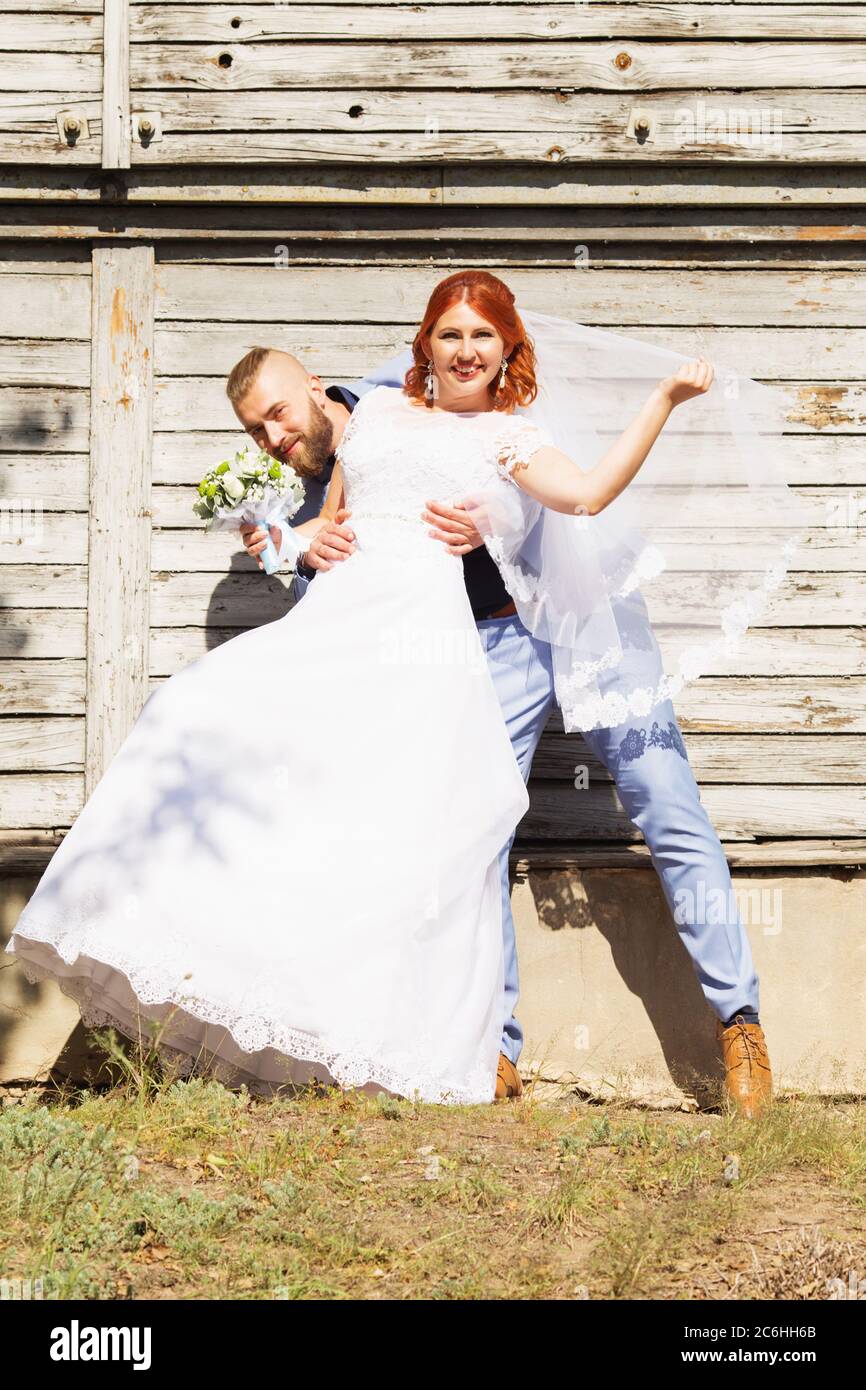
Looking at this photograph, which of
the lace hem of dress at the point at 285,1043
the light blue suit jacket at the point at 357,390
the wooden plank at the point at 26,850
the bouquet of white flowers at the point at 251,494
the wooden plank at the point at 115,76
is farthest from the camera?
the wooden plank at the point at 115,76

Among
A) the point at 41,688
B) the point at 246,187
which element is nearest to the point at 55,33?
the point at 246,187

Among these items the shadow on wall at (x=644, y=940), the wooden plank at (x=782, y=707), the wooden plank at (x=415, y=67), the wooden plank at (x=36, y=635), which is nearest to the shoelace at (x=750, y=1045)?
the shadow on wall at (x=644, y=940)

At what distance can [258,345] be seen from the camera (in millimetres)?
5879

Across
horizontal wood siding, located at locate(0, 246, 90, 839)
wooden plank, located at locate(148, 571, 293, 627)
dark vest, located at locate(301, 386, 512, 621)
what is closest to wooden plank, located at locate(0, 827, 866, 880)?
horizontal wood siding, located at locate(0, 246, 90, 839)

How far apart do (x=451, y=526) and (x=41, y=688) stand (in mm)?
2257

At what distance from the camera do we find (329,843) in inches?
160

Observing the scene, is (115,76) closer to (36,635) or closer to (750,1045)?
(36,635)

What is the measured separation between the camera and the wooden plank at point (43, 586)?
5.84 meters

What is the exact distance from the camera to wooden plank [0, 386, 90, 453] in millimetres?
5855

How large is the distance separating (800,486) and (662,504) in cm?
137

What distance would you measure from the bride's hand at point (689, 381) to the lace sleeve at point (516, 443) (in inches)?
20.8

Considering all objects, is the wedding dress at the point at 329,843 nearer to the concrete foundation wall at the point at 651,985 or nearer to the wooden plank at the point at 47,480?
the concrete foundation wall at the point at 651,985

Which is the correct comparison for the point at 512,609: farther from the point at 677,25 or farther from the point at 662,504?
the point at 677,25
